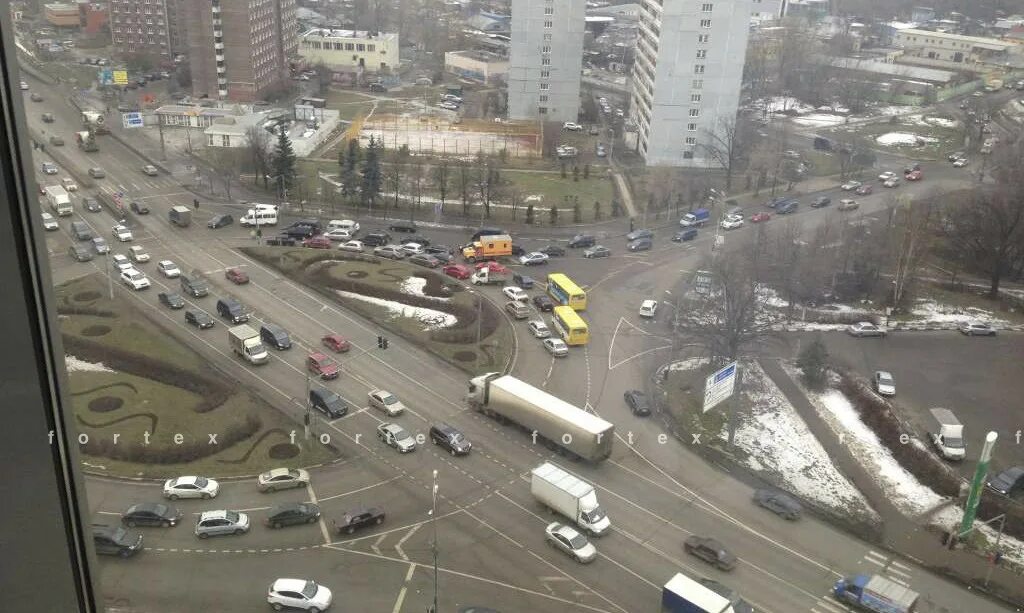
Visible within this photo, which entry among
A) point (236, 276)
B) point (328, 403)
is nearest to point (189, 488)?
point (328, 403)

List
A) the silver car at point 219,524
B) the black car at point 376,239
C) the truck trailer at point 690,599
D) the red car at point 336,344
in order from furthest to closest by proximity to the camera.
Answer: the black car at point 376,239 < the red car at point 336,344 < the silver car at point 219,524 < the truck trailer at point 690,599

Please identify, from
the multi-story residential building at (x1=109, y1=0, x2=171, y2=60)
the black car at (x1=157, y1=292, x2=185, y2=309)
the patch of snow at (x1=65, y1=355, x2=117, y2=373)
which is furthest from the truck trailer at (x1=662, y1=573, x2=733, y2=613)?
the multi-story residential building at (x1=109, y1=0, x2=171, y2=60)

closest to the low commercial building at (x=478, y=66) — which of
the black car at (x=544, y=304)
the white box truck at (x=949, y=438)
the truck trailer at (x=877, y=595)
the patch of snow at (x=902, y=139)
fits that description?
the patch of snow at (x=902, y=139)

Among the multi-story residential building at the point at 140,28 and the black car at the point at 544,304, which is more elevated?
the multi-story residential building at the point at 140,28

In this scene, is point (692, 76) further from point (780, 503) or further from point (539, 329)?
point (780, 503)

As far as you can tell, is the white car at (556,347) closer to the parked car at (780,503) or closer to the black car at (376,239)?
the parked car at (780,503)
